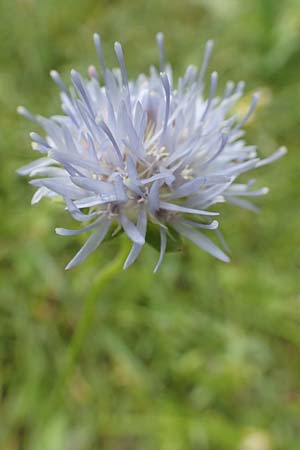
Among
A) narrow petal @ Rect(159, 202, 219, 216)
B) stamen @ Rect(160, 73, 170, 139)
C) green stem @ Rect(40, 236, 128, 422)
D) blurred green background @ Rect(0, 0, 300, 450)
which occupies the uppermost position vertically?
stamen @ Rect(160, 73, 170, 139)

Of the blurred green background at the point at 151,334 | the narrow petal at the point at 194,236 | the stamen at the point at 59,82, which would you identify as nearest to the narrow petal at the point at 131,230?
the narrow petal at the point at 194,236

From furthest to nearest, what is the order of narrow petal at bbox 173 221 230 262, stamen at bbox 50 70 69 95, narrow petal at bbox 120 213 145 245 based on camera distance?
stamen at bbox 50 70 69 95, narrow petal at bbox 173 221 230 262, narrow petal at bbox 120 213 145 245

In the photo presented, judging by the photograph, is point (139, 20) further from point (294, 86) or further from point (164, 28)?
point (294, 86)

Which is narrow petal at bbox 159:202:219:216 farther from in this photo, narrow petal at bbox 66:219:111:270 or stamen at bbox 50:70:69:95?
stamen at bbox 50:70:69:95

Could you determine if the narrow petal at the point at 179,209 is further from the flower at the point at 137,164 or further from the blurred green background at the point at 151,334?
the blurred green background at the point at 151,334

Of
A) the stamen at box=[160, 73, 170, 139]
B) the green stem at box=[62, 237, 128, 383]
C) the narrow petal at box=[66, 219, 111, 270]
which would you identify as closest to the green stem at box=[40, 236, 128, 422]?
the green stem at box=[62, 237, 128, 383]

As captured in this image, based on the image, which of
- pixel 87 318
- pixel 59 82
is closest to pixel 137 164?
pixel 59 82

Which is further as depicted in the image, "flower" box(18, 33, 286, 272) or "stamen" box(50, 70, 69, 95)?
"stamen" box(50, 70, 69, 95)

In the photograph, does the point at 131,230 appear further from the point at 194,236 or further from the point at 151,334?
the point at 151,334
